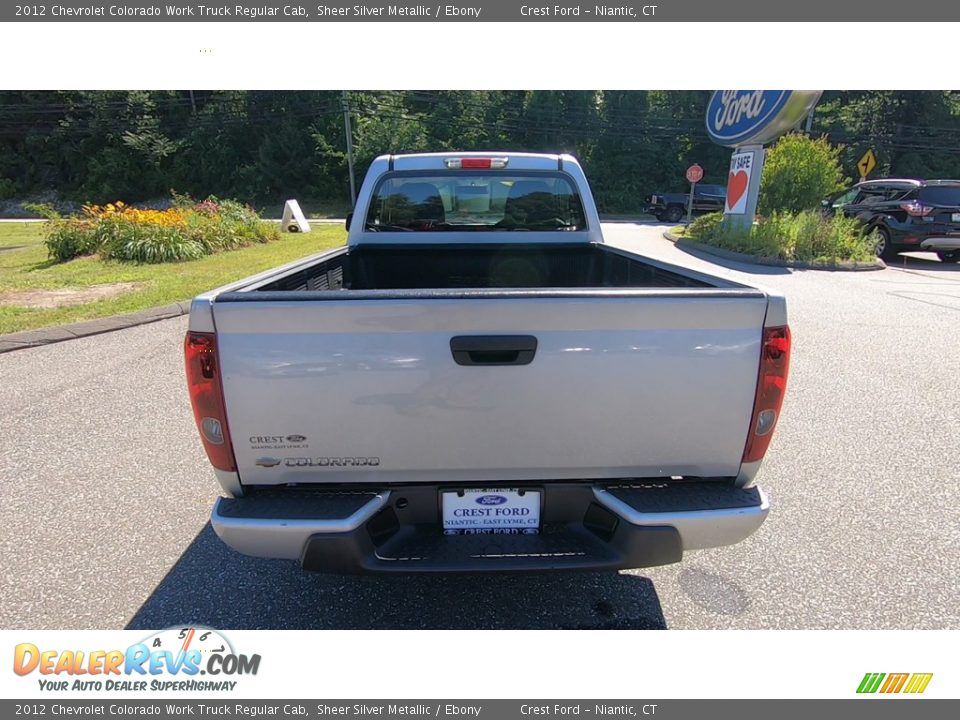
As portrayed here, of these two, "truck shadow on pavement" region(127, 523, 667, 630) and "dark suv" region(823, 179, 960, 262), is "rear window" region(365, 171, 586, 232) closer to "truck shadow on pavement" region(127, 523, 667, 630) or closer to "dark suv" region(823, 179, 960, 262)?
"truck shadow on pavement" region(127, 523, 667, 630)

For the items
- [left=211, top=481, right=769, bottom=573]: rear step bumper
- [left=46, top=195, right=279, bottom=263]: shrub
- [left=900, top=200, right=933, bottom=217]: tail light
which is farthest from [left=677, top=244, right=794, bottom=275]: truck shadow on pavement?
[left=46, top=195, right=279, bottom=263]: shrub

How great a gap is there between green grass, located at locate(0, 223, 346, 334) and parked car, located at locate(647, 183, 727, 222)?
767 inches

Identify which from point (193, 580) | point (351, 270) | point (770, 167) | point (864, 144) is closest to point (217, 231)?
point (351, 270)

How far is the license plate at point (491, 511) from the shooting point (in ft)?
6.48

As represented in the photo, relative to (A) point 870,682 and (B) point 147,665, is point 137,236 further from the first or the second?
(A) point 870,682

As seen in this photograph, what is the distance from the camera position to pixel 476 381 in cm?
181

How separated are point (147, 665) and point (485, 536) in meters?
1.56

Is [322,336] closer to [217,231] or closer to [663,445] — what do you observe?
[663,445]

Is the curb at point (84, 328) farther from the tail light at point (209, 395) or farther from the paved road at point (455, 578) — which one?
the tail light at point (209, 395)

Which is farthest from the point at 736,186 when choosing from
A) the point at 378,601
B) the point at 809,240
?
the point at 378,601

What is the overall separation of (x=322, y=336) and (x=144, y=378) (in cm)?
437

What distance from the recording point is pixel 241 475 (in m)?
1.89

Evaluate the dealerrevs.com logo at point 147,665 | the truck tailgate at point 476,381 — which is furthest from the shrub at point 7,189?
the truck tailgate at point 476,381

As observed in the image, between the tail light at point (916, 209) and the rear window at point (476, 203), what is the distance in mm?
13597
